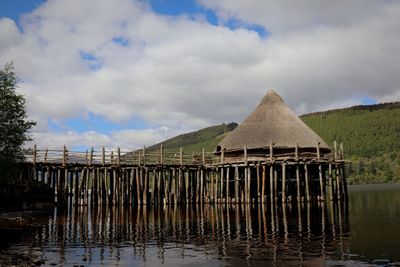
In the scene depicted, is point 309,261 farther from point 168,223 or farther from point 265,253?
point 168,223

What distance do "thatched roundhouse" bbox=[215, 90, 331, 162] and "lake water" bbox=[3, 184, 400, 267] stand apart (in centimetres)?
1008

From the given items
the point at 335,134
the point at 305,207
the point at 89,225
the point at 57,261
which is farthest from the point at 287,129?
the point at 335,134

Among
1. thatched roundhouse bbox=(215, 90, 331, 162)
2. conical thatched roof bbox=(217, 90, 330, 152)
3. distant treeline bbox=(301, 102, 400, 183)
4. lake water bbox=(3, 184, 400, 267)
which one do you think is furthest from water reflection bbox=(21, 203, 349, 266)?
distant treeline bbox=(301, 102, 400, 183)

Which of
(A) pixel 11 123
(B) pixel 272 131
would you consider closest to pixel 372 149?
(B) pixel 272 131

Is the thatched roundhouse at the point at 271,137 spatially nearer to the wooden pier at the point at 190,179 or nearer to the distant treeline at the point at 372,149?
the wooden pier at the point at 190,179

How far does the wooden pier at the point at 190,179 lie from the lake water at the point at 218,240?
24.3 ft

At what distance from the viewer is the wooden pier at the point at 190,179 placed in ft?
131

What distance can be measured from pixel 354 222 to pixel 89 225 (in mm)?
14739

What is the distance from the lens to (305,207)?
36.6 metres

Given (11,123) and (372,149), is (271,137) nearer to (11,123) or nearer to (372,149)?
(11,123)

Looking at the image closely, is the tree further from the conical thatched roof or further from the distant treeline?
the distant treeline

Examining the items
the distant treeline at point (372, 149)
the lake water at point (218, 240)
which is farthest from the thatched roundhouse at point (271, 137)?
the distant treeline at point (372, 149)

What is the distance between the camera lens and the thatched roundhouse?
138ft

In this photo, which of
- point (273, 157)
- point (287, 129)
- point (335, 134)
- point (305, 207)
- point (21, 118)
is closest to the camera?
point (21, 118)
